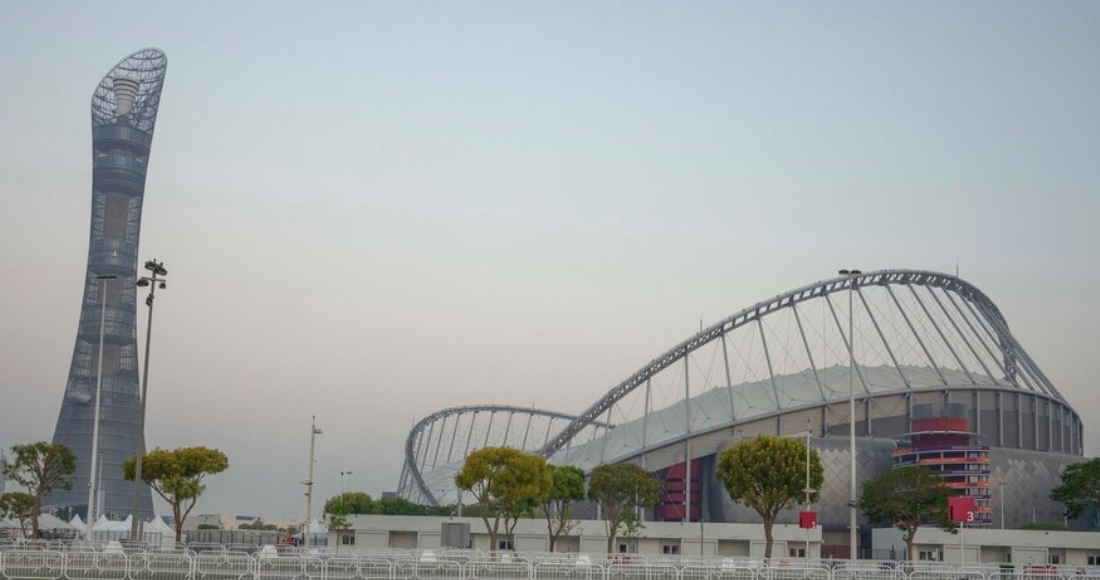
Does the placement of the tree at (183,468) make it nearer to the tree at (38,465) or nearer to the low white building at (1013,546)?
the tree at (38,465)

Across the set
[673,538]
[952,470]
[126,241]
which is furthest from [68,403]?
[952,470]

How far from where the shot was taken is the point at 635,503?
117000 millimetres

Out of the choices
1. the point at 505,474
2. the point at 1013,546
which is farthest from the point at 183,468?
Result: the point at 1013,546

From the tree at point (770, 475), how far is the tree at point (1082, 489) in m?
43.9

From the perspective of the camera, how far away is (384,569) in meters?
51.8

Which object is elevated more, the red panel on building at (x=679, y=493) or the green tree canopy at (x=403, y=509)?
the red panel on building at (x=679, y=493)

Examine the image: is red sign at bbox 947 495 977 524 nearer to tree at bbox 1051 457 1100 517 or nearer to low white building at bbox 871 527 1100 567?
low white building at bbox 871 527 1100 567

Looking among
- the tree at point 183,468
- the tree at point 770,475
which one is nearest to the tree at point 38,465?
the tree at point 183,468

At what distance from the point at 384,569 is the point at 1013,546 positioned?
90.4 m

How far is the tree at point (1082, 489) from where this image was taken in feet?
413

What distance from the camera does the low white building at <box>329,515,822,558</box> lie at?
123875mm

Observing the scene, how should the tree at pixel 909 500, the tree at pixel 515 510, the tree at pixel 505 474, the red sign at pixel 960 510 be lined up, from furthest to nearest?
1. the tree at pixel 515 510
2. the tree at pixel 909 500
3. the tree at pixel 505 474
4. the red sign at pixel 960 510

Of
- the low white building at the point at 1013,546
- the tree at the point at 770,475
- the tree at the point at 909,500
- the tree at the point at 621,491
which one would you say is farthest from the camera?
the low white building at the point at 1013,546

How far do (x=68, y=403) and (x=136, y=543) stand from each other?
14144 cm
